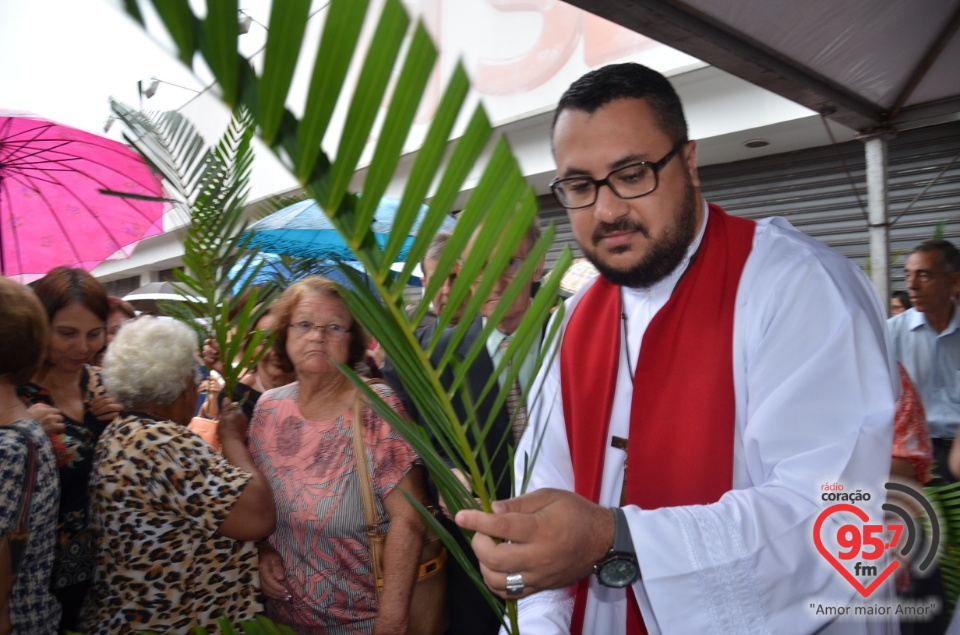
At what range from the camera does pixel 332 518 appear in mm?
2521

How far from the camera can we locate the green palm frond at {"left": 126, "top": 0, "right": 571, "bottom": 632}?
0.76 m

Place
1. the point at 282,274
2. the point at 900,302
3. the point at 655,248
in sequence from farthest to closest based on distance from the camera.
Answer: the point at 900,302
the point at 282,274
the point at 655,248

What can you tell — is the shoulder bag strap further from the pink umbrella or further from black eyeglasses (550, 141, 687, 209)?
the pink umbrella

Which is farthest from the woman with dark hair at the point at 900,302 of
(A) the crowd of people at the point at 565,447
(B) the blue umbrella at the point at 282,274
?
(B) the blue umbrella at the point at 282,274

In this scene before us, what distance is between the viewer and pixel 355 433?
8.59ft

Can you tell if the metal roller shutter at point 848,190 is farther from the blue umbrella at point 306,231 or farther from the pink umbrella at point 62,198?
the pink umbrella at point 62,198

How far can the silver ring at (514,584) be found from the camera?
3.64 feet

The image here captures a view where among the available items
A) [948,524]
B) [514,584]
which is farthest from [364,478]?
[948,524]

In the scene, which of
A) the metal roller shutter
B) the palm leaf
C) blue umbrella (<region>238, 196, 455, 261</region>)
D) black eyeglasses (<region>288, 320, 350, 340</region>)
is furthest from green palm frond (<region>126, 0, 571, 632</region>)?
the metal roller shutter

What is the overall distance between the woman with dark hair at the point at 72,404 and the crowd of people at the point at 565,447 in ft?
0.03

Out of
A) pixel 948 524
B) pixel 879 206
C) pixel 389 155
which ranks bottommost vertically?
pixel 948 524

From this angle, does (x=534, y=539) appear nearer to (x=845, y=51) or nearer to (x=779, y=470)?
(x=779, y=470)

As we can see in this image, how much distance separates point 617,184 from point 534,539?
0.89 metres

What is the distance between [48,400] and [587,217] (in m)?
2.30
